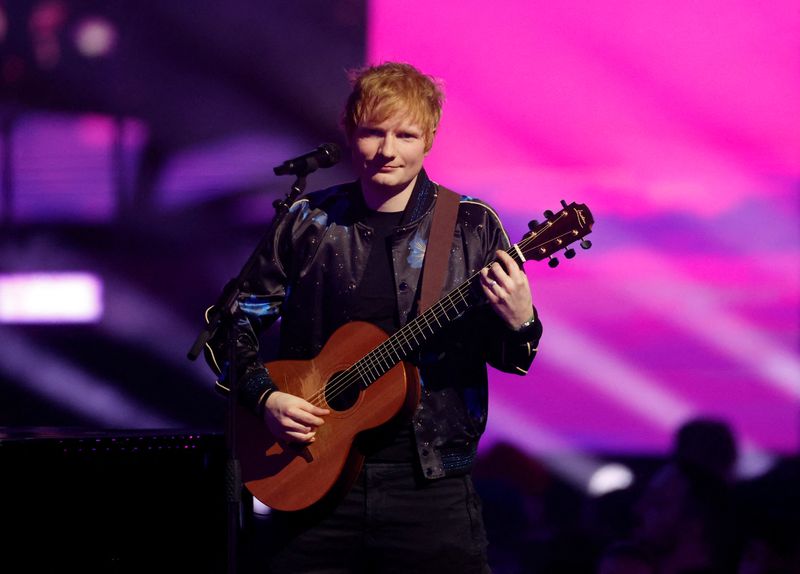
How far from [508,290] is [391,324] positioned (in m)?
0.41

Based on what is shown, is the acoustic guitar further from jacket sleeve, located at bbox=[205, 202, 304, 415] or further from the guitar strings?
jacket sleeve, located at bbox=[205, 202, 304, 415]

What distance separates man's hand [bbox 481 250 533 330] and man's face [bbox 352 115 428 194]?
0.41 metres

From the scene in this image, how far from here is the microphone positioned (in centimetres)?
248

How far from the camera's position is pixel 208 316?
2.60m

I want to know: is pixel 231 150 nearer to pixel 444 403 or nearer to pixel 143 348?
pixel 143 348

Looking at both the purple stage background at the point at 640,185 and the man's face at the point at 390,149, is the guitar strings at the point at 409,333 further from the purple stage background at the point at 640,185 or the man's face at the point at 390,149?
the purple stage background at the point at 640,185

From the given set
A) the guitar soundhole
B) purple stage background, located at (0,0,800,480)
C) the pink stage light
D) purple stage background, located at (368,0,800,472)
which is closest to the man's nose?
the guitar soundhole

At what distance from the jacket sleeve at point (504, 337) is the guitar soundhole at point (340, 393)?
0.37 meters

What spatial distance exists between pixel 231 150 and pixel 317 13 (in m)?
0.85

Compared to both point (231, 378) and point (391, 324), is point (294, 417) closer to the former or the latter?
point (231, 378)

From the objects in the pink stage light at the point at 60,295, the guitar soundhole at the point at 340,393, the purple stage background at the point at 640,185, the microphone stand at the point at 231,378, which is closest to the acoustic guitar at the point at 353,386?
the guitar soundhole at the point at 340,393

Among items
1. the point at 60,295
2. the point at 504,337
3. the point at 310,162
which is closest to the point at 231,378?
the point at 310,162

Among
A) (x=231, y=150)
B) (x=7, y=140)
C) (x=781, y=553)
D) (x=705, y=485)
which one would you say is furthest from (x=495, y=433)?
(x=7, y=140)

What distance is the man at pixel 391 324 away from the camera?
2432mm
